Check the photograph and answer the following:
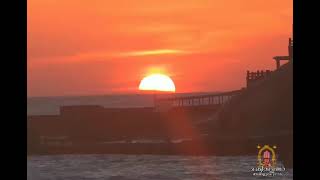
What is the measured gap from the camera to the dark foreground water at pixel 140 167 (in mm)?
30203

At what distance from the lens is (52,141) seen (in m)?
54.1

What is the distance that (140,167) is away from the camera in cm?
3634

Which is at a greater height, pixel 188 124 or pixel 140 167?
pixel 188 124

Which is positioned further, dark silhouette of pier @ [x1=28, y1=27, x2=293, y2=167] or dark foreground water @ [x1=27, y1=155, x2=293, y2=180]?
dark silhouette of pier @ [x1=28, y1=27, x2=293, y2=167]

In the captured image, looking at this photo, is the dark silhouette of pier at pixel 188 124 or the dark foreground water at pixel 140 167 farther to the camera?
the dark silhouette of pier at pixel 188 124

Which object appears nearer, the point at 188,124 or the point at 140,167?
the point at 140,167

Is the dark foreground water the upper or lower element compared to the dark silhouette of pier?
lower

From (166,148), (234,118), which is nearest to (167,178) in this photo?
(166,148)

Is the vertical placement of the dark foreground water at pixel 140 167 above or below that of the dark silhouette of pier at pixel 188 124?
below

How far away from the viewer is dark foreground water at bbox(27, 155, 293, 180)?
1189 inches
